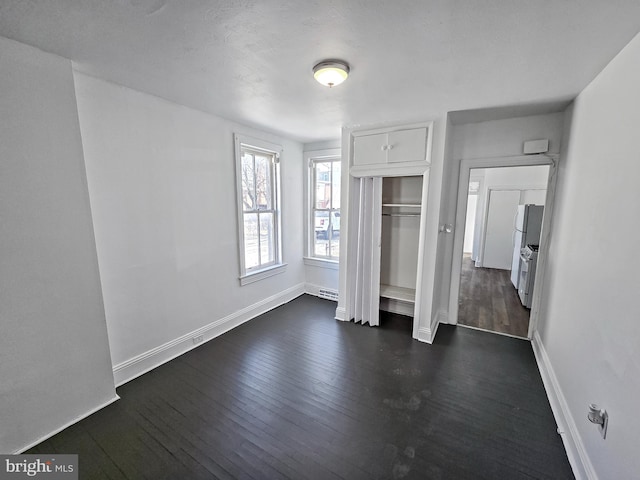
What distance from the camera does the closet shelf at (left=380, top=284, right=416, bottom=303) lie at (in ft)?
11.4

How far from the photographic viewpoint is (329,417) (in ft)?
6.60

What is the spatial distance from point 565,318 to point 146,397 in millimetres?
3416

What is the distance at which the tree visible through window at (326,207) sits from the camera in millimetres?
4234

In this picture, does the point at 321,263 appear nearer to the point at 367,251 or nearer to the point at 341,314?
the point at 341,314

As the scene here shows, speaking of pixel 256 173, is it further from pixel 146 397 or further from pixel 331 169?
pixel 146 397

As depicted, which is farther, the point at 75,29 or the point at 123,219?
the point at 123,219

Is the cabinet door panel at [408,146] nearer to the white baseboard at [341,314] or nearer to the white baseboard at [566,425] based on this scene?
the white baseboard at [341,314]

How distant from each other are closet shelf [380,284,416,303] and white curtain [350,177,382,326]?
25 centimetres

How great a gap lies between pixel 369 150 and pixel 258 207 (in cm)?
164

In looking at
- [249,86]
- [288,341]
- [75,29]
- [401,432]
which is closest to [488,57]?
[249,86]

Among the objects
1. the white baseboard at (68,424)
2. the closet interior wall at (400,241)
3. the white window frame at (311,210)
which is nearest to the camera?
the white baseboard at (68,424)

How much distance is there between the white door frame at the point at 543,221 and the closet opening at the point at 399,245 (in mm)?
469

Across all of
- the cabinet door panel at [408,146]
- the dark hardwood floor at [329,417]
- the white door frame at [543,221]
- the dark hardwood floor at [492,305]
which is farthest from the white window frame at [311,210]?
the dark hardwood floor at [492,305]

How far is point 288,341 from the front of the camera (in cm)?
308
